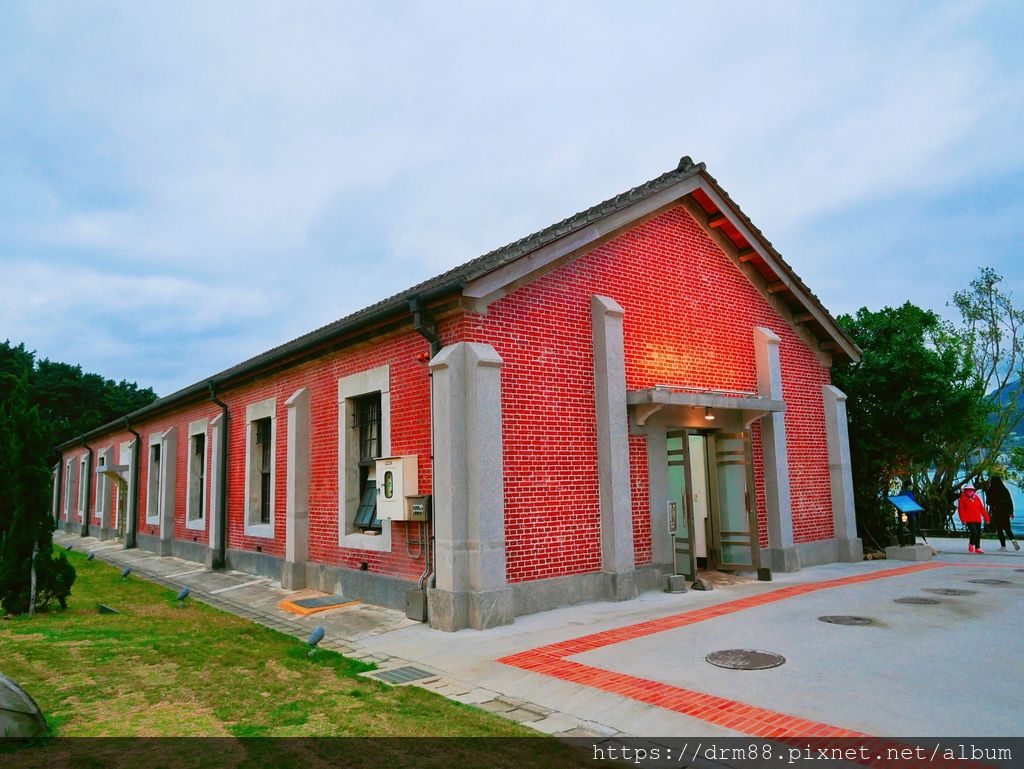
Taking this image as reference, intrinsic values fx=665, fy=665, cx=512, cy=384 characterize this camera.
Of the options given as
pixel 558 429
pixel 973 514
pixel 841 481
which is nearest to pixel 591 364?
pixel 558 429

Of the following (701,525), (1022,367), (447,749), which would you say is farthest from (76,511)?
(1022,367)

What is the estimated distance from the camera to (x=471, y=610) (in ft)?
25.3

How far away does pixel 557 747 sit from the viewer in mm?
4199

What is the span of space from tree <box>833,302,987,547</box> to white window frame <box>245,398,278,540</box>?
39.6 ft

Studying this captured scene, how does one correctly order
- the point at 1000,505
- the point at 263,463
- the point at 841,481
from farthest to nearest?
the point at 1000,505
the point at 263,463
the point at 841,481

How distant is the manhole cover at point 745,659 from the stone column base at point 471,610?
101 inches

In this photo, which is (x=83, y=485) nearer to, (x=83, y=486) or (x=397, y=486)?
(x=83, y=486)

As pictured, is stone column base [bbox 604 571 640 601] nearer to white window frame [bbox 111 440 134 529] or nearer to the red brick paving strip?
the red brick paving strip

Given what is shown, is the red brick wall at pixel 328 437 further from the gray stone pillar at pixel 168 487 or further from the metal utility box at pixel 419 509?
the gray stone pillar at pixel 168 487

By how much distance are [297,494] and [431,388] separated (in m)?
4.13

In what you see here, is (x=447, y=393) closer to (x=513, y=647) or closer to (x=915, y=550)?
(x=513, y=647)

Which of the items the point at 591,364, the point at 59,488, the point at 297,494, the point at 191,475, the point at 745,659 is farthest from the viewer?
the point at 59,488

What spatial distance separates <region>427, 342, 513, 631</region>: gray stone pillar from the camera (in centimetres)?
773

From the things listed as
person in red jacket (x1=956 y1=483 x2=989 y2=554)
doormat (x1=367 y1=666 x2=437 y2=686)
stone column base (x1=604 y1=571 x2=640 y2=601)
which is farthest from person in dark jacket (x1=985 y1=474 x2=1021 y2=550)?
doormat (x1=367 y1=666 x2=437 y2=686)
